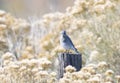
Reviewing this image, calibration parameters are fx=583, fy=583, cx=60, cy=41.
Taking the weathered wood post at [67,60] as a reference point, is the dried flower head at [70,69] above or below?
below

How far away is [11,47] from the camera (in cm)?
1099

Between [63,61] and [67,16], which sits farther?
[67,16]

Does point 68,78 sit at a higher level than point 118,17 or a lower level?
lower

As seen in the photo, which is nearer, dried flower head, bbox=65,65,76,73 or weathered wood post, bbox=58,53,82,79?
dried flower head, bbox=65,65,76,73

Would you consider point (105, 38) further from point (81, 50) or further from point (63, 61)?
point (63, 61)

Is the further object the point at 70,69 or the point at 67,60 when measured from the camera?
the point at 67,60

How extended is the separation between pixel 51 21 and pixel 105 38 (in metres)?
2.34

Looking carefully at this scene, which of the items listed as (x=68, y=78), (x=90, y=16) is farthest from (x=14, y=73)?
(x=90, y=16)

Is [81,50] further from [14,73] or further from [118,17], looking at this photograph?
[14,73]

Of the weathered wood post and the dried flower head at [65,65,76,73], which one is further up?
the weathered wood post

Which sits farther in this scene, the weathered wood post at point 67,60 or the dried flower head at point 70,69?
the weathered wood post at point 67,60

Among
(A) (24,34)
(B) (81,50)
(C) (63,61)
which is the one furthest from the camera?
(A) (24,34)

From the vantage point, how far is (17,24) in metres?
11.7

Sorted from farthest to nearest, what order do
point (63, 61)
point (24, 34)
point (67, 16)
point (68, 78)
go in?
1. point (24, 34)
2. point (67, 16)
3. point (63, 61)
4. point (68, 78)
